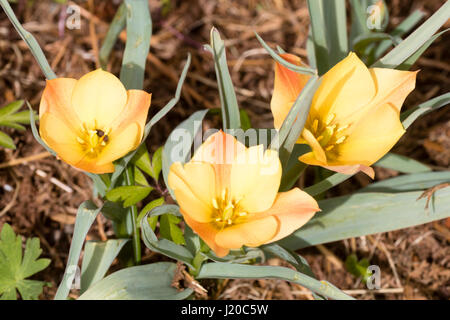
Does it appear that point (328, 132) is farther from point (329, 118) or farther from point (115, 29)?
→ point (115, 29)

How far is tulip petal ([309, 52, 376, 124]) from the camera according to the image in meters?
1.05

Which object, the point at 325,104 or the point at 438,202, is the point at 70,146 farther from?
the point at 438,202

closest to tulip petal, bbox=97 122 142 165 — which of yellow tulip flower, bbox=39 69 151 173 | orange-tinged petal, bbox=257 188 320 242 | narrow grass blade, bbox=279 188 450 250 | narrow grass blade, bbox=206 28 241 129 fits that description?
yellow tulip flower, bbox=39 69 151 173

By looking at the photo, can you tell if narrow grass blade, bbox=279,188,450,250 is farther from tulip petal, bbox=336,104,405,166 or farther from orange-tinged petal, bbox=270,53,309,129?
orange-tinged petal, bbox=270,53,309,129

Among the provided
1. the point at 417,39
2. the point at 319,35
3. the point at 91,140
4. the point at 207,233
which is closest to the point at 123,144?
the point at 91,140

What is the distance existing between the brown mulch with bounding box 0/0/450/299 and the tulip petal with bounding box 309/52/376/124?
60 cm

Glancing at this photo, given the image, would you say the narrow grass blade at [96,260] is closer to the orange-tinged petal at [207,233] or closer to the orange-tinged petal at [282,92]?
the orange-tinged petal at [207,233]

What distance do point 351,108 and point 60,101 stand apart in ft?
2.09

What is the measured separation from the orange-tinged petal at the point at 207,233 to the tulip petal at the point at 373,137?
293 millimetres

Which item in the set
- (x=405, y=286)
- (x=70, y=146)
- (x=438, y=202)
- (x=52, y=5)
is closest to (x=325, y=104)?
(x=438, y=202)

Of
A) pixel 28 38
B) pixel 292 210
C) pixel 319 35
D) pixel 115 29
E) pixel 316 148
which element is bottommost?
pixel 292 210

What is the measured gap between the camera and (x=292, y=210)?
97cm

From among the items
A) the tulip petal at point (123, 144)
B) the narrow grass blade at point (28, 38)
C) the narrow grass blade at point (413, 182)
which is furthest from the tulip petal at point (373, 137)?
the narrow grass blade at point (28, 38)

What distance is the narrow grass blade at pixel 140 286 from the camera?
3.66 feet
